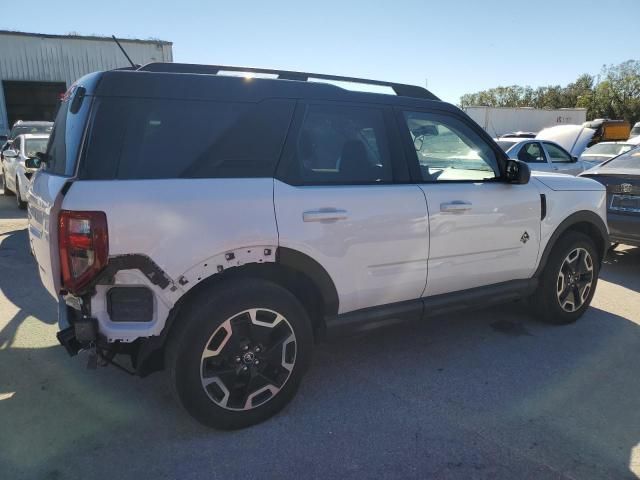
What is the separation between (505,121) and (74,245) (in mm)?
32693

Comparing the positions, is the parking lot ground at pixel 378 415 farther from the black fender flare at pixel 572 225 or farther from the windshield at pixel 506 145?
the windshield at pixel 506 145

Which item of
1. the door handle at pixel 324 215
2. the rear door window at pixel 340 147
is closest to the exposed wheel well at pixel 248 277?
the door handle at pixel 324 215

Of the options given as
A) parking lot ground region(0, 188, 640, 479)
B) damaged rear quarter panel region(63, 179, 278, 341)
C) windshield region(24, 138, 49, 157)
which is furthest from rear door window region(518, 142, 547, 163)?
windshield region(24, 138, 49, 157)

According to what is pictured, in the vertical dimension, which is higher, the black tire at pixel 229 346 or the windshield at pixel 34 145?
the windshield at pixel 34 145

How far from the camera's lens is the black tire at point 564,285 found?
4152mm

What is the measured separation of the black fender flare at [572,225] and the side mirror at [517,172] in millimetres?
723

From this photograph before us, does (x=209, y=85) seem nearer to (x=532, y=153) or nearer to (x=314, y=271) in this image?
→ (x=314, y=271)

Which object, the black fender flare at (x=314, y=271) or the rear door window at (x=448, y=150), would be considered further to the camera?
the rear door window at (x=448, y=150)

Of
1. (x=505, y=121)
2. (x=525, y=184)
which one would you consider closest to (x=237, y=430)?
(x=525, y=184)

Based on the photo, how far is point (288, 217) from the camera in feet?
8.77

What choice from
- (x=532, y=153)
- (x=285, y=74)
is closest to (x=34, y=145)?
(x=285, y=74)

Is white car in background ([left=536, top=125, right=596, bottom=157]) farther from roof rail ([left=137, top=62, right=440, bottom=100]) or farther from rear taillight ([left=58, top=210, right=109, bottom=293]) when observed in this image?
rear taillight ([left=58, top=210, right=109, bottom=293])

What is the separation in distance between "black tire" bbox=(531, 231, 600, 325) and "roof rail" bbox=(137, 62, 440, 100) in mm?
1784

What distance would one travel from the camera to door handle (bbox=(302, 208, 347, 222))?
8.93 feet
